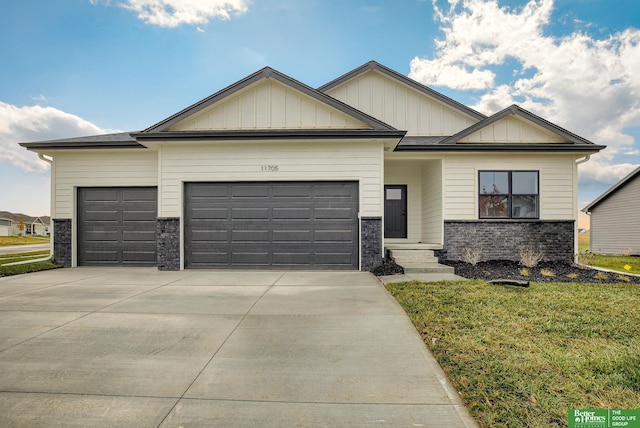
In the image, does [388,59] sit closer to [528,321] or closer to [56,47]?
[528,321]

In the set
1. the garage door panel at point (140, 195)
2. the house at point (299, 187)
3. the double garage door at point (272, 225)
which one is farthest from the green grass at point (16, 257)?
the double garage door at point (272, 225)

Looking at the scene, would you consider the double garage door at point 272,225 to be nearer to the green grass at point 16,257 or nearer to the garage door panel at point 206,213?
the garage door panel at point 206,213

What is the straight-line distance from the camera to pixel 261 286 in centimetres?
685

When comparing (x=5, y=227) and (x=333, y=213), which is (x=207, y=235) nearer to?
(x=333, y=213)

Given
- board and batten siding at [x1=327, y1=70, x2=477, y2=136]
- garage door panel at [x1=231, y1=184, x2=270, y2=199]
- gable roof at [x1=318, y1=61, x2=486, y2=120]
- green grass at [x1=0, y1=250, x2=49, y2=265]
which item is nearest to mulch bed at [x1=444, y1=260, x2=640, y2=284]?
garage door panel at [x1=231, y1=184, x2=270, y2=199]

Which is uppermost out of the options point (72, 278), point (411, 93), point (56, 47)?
point (56, 47)

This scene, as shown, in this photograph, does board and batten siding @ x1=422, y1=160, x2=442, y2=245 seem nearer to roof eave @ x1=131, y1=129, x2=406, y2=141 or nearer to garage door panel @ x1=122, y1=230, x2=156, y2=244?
roof eave @ x1=131, y1=129, x2=406, y2=141

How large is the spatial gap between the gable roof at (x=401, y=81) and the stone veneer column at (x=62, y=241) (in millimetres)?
10696

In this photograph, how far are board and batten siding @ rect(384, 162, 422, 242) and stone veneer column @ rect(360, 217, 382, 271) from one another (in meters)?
3.44

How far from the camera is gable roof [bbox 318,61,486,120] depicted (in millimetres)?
12703

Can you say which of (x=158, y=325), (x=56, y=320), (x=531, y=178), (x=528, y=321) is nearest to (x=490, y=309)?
(x=528, y=321)

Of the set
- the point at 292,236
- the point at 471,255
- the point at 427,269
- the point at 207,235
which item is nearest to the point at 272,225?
the point at 292,236

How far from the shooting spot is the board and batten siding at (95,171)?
9.98 m

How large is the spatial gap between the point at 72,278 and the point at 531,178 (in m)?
14.1
